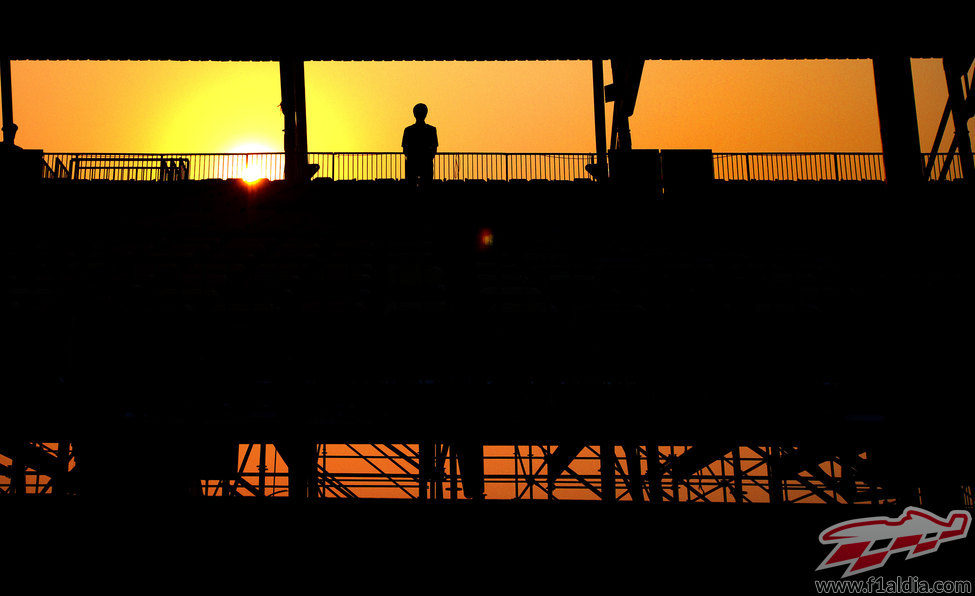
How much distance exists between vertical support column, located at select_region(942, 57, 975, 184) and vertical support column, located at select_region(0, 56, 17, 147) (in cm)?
1923

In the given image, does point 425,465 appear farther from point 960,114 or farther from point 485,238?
point 960,114

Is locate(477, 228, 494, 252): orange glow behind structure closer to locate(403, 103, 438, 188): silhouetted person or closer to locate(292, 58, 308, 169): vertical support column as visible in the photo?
locate(403, 103, 438, 188): silhouetted person

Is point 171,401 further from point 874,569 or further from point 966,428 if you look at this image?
point 966,428

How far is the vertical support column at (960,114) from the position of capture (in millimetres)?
13562

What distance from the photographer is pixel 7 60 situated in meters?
13.8

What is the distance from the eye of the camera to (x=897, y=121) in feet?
36.8

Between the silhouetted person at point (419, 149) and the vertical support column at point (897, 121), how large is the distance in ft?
22.8

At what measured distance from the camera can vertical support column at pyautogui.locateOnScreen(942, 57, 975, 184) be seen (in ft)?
44.5

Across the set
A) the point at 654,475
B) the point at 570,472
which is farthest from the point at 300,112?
the point at 654,475

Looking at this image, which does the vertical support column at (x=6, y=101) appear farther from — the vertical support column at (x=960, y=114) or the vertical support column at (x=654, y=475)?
the vertical support column at (x=960, y=114)

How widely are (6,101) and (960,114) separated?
19576mm
